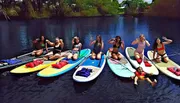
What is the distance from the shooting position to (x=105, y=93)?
11250 mm

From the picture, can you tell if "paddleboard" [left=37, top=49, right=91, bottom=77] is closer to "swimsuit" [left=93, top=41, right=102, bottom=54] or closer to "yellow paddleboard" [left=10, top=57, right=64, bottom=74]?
"yellow paddleboard" [left=10, top=57, right=64, bottom=74]

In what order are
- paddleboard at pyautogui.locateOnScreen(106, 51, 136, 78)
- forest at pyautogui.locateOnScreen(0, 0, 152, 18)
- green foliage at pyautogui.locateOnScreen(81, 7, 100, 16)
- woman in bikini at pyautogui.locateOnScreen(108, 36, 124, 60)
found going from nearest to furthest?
paddleboard at pyautogui.locateOnScreen(106, 51, 136, 78), woman in bikini at pyautogui.locateOnScreen(108, 36, 124, 60), forest at pyautogui.locateOnScreen(0, 0, 152, 18), green foliage at pyautogui.locateOnScreen(81, 7, 100, 16)

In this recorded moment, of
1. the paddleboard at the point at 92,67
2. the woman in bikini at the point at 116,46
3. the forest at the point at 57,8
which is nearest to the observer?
the paddleboard at the point at 92,67

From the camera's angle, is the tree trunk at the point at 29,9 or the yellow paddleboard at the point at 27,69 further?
the tree trunk at the point at 29,9

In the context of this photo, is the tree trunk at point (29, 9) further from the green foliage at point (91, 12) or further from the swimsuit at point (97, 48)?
the swimsuit at point (97, 48)

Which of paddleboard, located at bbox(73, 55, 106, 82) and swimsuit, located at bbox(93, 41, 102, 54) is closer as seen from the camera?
paddleboard, located at bbox(73, 55, 106, 82)

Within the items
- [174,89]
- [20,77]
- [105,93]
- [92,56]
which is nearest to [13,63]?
[20,77]

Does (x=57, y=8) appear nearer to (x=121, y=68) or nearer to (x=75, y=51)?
(x=75, y=51)

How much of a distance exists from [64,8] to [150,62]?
57981mm

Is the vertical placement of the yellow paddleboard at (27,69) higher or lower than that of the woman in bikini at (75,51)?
lower

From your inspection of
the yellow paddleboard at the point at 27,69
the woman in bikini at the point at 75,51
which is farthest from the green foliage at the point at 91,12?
the yellow paddleboard at the point at 27,69

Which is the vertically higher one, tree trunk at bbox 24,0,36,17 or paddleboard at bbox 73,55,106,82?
tree trunk at bbox 24,0,36,17

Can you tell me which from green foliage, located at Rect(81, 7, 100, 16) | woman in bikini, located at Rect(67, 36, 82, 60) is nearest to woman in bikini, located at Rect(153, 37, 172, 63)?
woman in bikini, located at Rect(67, 36, 82, 60)

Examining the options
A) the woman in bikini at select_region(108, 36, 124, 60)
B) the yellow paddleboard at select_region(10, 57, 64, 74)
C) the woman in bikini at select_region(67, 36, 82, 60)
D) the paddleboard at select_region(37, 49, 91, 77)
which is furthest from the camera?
the woman in bikini at select_region(108, 36, 124, 60)
